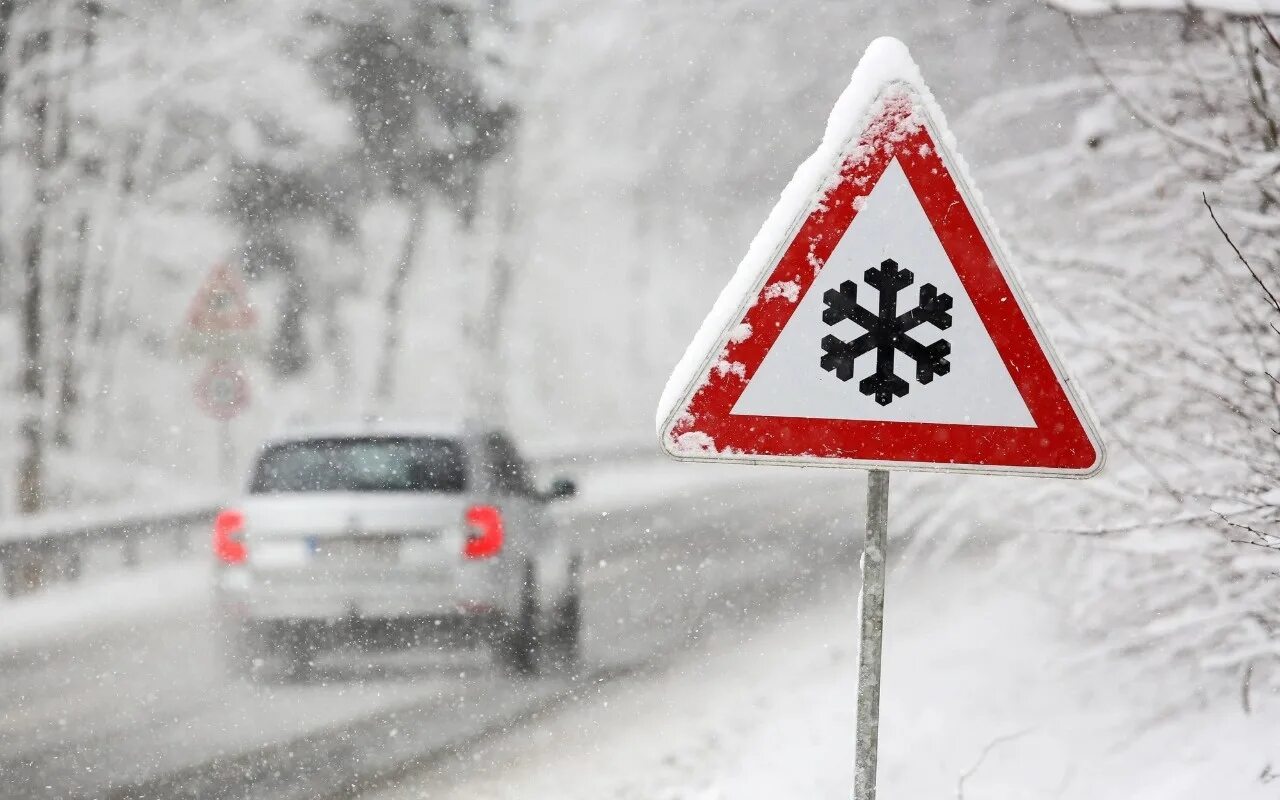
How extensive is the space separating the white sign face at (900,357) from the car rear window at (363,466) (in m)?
6.41

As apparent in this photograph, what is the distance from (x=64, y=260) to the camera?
2158 centimetres

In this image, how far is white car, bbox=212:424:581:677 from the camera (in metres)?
9.09

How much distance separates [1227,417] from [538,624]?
5.62 meters

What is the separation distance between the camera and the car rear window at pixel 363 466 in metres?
9.33

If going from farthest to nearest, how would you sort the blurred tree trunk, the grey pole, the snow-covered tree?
1. the blurred tree trunk
2. the snow-covered tree
3. the grey pole

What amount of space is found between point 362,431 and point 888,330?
273 inches

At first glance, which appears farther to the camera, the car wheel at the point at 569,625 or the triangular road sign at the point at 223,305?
the triangular road sign at the point at 223,305

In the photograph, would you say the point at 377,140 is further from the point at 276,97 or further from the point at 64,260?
the point at 64,260

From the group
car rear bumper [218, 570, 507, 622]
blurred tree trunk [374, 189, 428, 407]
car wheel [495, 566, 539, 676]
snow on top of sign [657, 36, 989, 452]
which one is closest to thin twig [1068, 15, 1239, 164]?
snow on top of sign [657, 36, 989, 452]

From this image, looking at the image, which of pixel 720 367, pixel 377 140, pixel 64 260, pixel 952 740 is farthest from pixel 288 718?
pixel 377 140

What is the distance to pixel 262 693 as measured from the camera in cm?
880

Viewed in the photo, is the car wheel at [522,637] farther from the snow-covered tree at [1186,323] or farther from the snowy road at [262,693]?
the snow-covered tree at [1186,323]

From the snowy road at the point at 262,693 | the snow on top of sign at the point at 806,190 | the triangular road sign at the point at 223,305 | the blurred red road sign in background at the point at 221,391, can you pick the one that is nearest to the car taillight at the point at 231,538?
the snowy road at the point at 262,693

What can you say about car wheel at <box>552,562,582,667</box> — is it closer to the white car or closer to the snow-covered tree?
the white car
